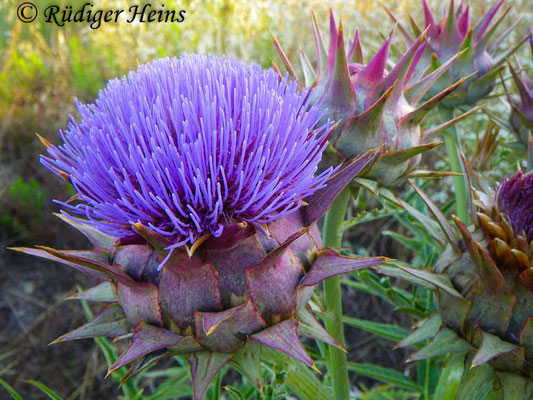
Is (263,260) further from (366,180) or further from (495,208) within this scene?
(495,208)

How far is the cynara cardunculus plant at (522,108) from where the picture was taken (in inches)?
56.2

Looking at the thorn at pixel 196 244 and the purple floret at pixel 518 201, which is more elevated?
the thorn at pixel 196 244

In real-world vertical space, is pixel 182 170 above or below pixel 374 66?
below

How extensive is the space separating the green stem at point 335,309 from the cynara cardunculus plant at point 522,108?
649 mm

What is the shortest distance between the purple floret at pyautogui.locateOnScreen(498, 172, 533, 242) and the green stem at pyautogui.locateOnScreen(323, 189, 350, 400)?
0.33 metres

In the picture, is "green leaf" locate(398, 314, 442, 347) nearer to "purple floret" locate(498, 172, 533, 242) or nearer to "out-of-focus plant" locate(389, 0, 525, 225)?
"purple floret" locate(498, 172, 533, 242)

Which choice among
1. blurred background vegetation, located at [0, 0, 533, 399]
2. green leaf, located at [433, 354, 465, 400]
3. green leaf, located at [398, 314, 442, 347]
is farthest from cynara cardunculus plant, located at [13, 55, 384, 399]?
blurred background vegetation, located at [0, 0, 533, 399]

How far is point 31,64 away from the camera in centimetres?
376

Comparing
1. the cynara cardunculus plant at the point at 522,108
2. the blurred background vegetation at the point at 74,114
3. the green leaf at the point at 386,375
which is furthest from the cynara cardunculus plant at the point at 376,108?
the blurred background vegetation at the point at 74,114

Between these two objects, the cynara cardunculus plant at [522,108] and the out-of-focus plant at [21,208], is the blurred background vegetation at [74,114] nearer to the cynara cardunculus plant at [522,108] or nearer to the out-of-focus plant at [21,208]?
the out-of-focus plant at [21,208]

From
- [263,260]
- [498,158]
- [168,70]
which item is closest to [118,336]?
[263,260]

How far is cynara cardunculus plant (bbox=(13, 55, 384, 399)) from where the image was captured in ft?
2.82

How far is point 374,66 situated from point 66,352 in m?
2.11

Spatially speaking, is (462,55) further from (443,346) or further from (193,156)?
(193,156)
